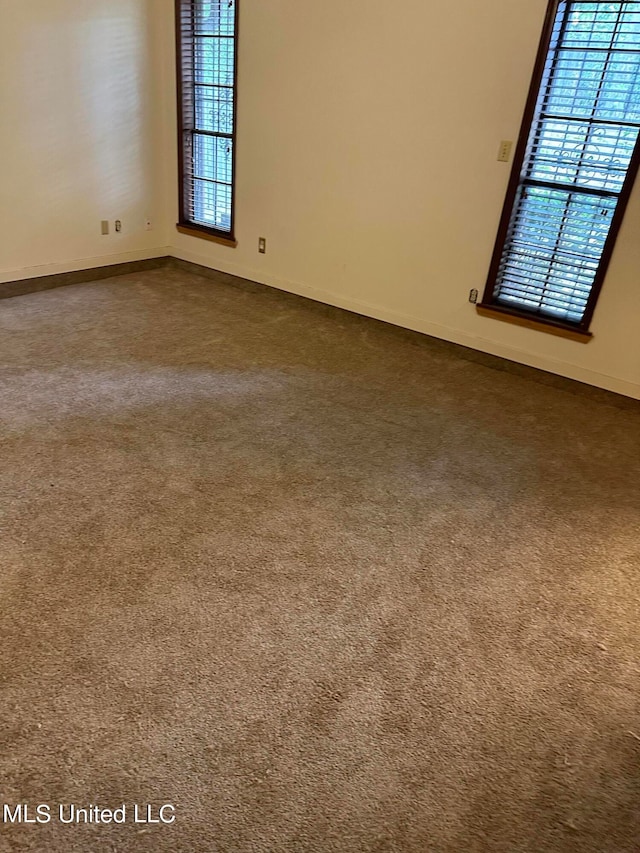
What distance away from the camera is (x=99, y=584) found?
1.95m

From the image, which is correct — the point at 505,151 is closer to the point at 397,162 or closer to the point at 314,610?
the point at 397,162

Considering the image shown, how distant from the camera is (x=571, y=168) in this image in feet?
10.9

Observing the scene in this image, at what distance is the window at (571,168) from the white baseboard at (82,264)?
3.07 metres

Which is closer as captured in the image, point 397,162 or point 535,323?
point 535,323

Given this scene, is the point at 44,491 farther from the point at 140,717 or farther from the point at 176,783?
the point at 176,783

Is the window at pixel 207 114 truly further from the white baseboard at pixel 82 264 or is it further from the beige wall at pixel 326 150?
the white baseboard at pixel 82 264

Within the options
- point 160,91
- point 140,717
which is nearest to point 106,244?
A: point 160,91

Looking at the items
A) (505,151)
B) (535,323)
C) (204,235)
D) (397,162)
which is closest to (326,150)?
(397,162)

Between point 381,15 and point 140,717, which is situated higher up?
point 381,15

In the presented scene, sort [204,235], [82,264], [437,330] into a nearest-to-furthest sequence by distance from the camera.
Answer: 1. [437,330]
2. [82,264]
3. [204,235]

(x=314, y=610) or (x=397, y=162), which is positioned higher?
(x=397, y=162)

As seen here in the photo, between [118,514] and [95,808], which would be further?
[118,514]

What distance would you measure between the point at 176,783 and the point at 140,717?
0.21 m

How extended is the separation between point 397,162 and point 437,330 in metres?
1.13
